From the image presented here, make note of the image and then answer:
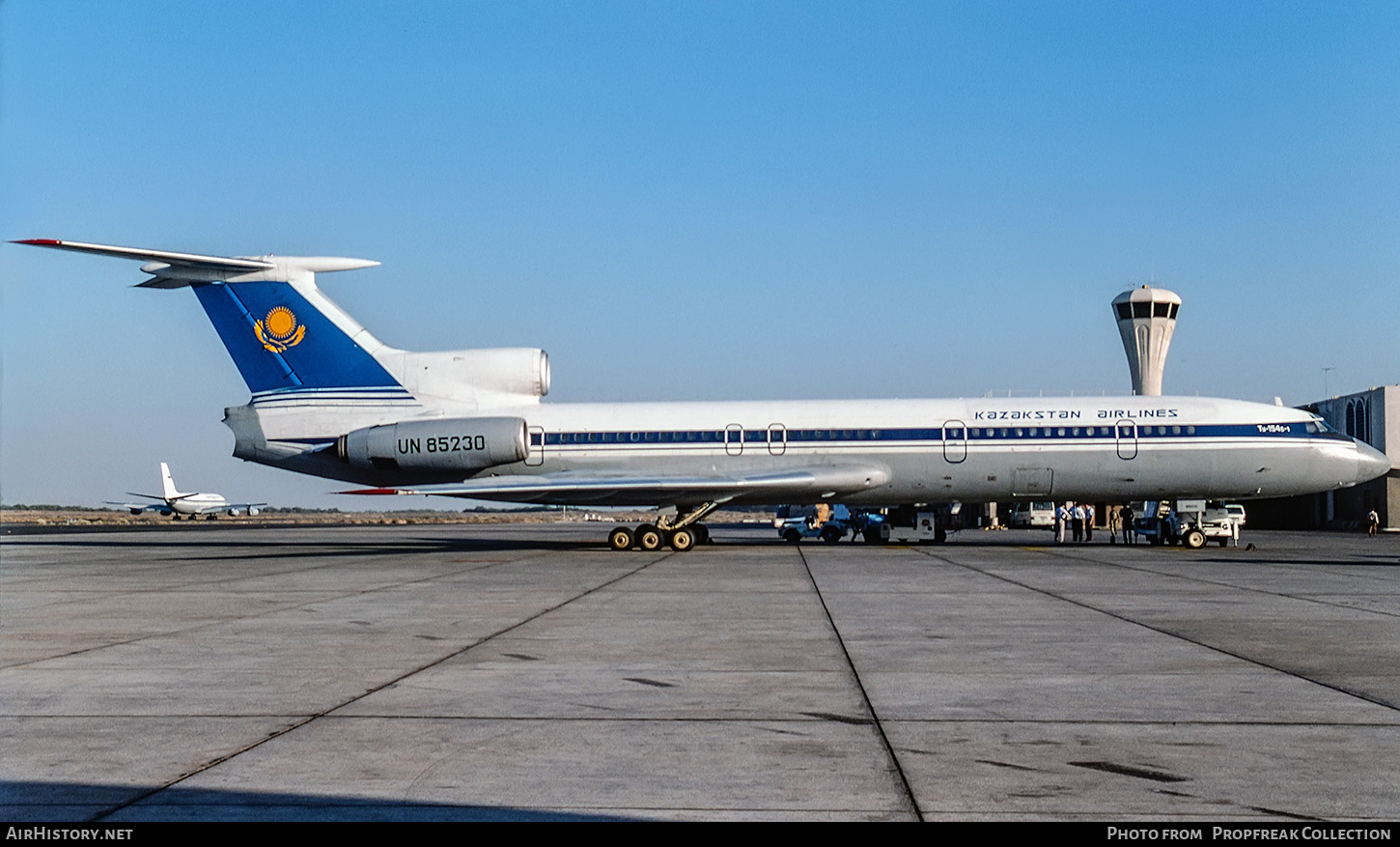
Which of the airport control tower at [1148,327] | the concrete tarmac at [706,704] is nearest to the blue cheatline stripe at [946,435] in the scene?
the concrete tarmac at [706,704]

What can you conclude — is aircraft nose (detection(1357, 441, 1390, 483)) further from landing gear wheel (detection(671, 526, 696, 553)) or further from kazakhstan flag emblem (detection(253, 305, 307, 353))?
kazakhstan flag emblem (detection(253, 305, 307, 353))

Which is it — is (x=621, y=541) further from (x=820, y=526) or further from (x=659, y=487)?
(x=820, y=526)

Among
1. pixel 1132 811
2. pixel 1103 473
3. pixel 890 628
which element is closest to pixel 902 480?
pixel 1103 473

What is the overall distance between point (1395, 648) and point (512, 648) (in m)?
7.58

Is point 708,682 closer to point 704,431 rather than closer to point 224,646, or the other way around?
point 224,646

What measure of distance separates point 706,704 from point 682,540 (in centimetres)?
2107

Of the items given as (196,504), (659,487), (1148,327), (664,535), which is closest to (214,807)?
(659,487)

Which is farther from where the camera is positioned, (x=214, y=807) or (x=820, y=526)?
(x=820, y=526)

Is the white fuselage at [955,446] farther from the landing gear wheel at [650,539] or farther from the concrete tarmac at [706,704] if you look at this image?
the concrete tarmac at [706,704]

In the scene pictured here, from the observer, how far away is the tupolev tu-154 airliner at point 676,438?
2784cm

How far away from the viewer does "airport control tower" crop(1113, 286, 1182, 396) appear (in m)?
82.6

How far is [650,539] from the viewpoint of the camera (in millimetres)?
28656

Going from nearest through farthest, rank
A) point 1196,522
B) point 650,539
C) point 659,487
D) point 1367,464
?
point 659,487, point 1367,464, point 650,539, point 1196,522

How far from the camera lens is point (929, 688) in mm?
8070
